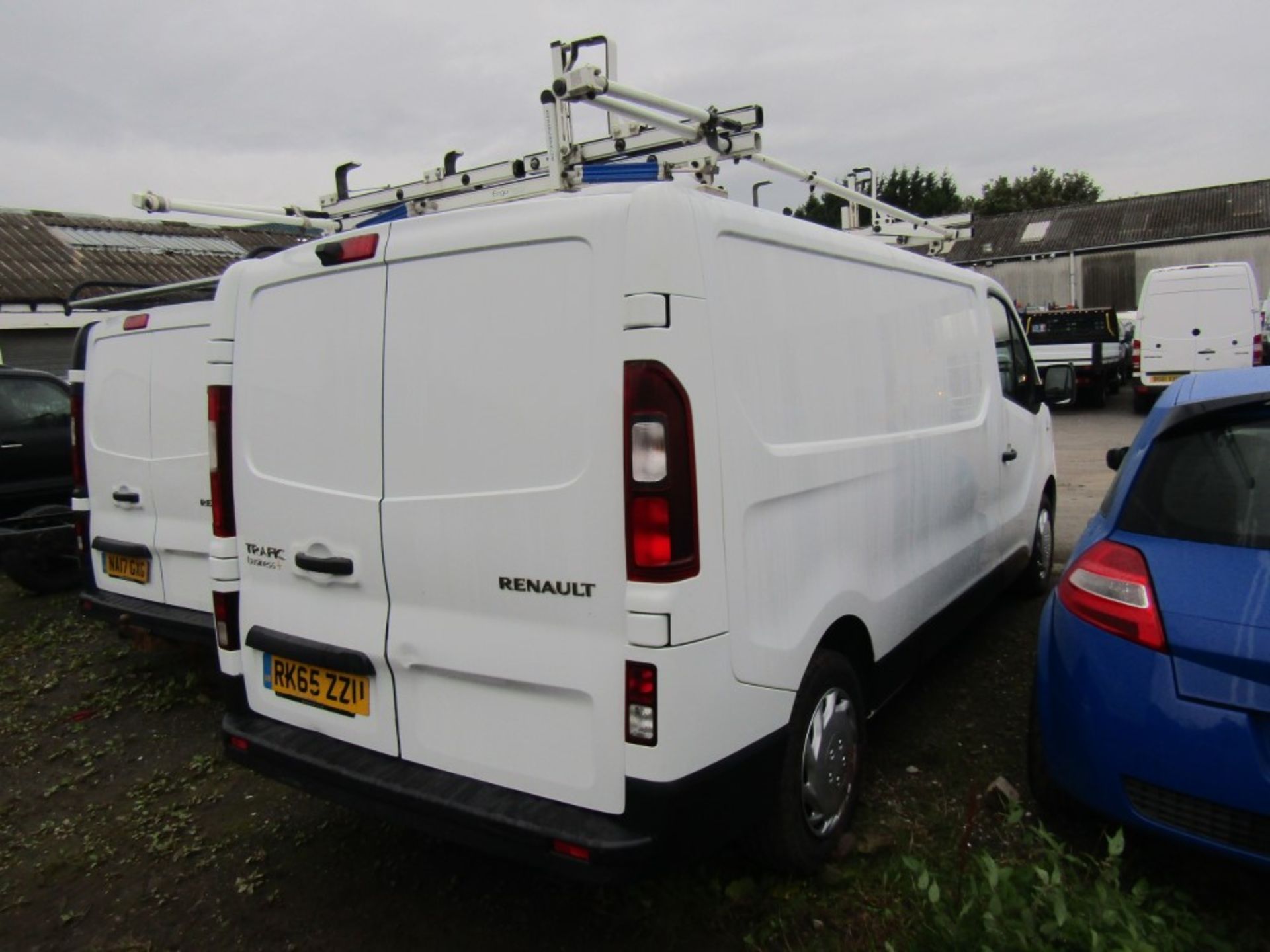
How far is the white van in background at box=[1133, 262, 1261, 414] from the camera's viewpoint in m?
15.9

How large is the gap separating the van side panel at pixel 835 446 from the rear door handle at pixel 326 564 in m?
1.18

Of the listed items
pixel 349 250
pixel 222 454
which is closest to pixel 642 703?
pixel 349 250

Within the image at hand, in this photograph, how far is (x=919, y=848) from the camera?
2.97 metres

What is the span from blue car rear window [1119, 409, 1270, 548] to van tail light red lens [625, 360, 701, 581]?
1.55 metres

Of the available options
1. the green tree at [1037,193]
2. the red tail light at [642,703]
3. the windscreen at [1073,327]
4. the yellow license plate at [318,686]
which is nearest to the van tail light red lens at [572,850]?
the red tail light at [642,703]

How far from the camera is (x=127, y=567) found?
15.7 ft

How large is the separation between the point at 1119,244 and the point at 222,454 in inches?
1620

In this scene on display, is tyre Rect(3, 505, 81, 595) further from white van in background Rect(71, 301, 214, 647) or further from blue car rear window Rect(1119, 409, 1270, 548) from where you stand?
blue car rear window Rect(1119, 409, 1270, 548)

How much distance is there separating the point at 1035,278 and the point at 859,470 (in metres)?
40.7

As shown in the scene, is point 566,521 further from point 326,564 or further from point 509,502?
point 326,564

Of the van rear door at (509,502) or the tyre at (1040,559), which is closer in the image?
the van rear door at (509,502)

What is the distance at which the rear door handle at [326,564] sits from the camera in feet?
8.78

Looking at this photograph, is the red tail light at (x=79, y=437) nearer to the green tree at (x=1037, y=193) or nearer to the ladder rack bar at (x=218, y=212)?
the ladder rack bar at (x=218, y=212)

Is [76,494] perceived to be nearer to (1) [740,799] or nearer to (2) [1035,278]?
(1) [740,799]
